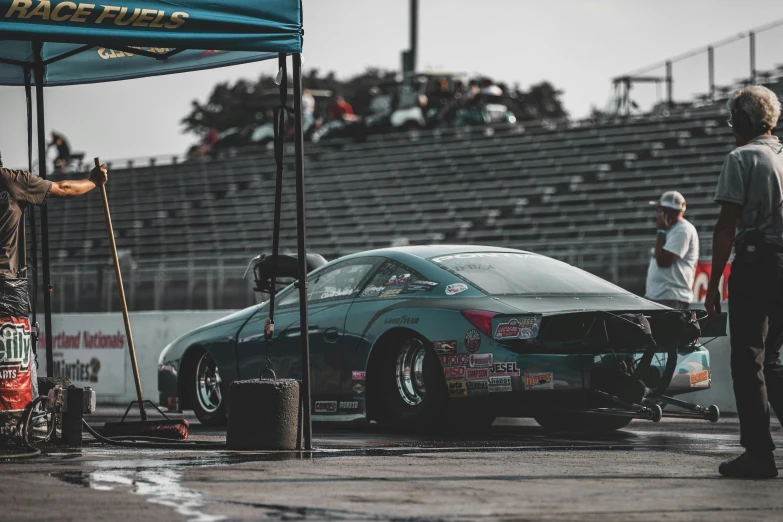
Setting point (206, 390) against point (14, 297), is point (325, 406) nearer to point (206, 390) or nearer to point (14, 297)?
point (206, 390)

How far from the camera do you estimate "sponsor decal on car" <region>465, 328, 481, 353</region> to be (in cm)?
834

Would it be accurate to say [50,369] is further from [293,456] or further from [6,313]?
[293,456]

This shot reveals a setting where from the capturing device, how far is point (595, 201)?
28688 mm

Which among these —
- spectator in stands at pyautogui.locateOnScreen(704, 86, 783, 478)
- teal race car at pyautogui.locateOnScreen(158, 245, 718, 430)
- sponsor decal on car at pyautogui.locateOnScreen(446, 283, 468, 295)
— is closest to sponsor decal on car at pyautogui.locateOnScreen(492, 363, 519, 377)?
teal race car at pyautogui.locateOnScreen(158, 245, 718, 430)

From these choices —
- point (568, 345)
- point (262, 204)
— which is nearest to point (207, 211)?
point (262, 204)

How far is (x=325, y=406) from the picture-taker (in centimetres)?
933

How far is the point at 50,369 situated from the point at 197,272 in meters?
13.8

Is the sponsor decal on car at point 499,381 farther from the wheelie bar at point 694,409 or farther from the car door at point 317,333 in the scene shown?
the car door at point 317,333

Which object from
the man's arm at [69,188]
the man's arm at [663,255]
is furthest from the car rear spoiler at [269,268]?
the man's arm at [69,188]

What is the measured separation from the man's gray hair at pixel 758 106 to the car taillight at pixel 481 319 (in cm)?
258

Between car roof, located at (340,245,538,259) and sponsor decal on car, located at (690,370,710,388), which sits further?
car roof, located at (340,245,538,259)

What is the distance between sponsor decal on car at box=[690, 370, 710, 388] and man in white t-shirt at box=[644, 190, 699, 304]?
1.81m

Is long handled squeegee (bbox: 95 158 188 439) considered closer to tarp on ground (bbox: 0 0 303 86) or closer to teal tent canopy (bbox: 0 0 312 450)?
teal tent canopy (bbox: 0 0 312 450)

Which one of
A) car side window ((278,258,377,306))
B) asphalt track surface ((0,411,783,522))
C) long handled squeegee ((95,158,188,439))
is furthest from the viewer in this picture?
car side window ((278,258,377,306))
